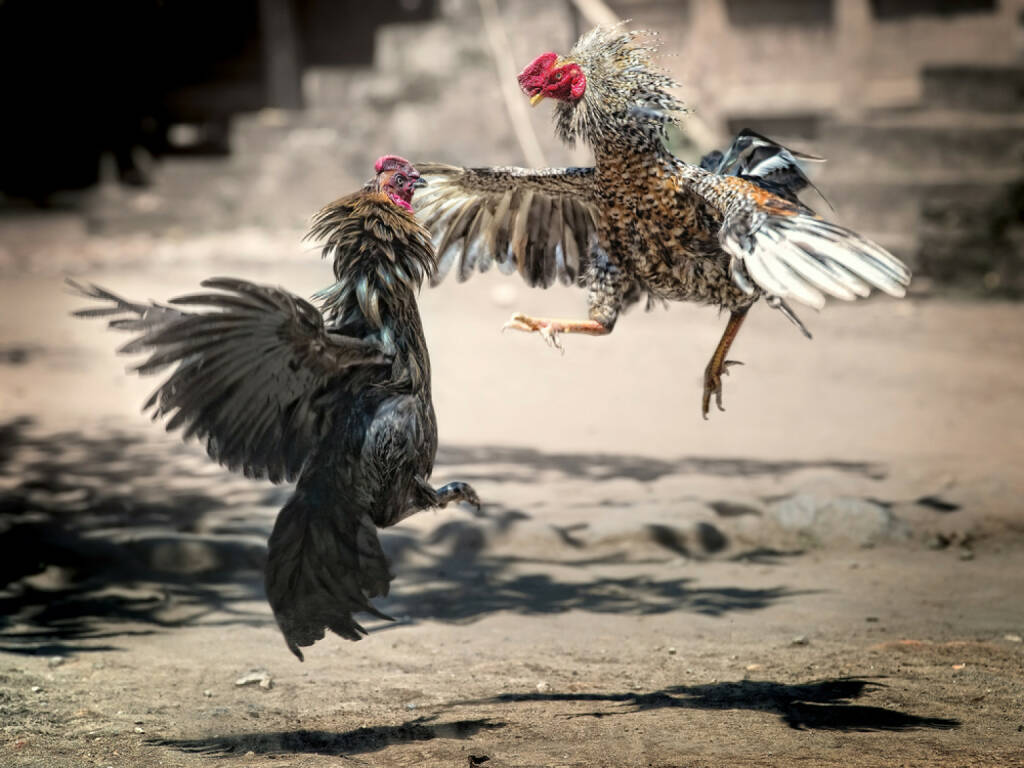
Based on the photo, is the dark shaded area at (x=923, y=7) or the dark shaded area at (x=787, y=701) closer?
the dark shaded area at (x=787, y=701)

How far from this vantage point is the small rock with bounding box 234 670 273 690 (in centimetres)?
449

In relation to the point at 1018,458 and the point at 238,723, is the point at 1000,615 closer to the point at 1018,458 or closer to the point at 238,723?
the point at 1018,458

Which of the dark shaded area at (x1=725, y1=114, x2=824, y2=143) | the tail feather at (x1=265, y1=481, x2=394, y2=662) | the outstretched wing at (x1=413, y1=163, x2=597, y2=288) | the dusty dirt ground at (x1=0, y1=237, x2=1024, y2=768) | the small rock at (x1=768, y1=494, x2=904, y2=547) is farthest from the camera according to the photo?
the dark shaded area at (x1=725, y1=114, x2=824, y2=143)

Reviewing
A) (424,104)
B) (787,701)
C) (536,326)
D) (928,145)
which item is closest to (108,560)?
(536,326)

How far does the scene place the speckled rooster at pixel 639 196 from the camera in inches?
152

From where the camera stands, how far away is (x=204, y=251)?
13672mm

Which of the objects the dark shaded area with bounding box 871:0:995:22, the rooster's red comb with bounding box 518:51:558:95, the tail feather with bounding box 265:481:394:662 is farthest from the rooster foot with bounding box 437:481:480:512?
the dark shaded area with bounding box 871:0:995:22

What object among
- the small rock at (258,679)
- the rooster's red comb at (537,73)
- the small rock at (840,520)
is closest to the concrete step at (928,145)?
the small rock at (840,520)

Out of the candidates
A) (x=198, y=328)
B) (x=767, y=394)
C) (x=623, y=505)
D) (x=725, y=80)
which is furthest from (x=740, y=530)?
(x=725, y=80)

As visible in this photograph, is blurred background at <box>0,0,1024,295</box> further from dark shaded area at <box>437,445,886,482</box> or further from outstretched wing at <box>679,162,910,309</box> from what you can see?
outstretched wing at <box>679,162,910,309</box>

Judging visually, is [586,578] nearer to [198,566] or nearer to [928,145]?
[198,566]

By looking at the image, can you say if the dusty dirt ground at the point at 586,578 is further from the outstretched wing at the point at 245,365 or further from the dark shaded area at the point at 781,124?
the dark shaded area at the point at 781,124

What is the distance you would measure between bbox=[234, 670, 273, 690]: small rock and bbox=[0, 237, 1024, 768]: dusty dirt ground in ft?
0.08

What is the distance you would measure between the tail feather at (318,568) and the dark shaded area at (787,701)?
2.01 ft
